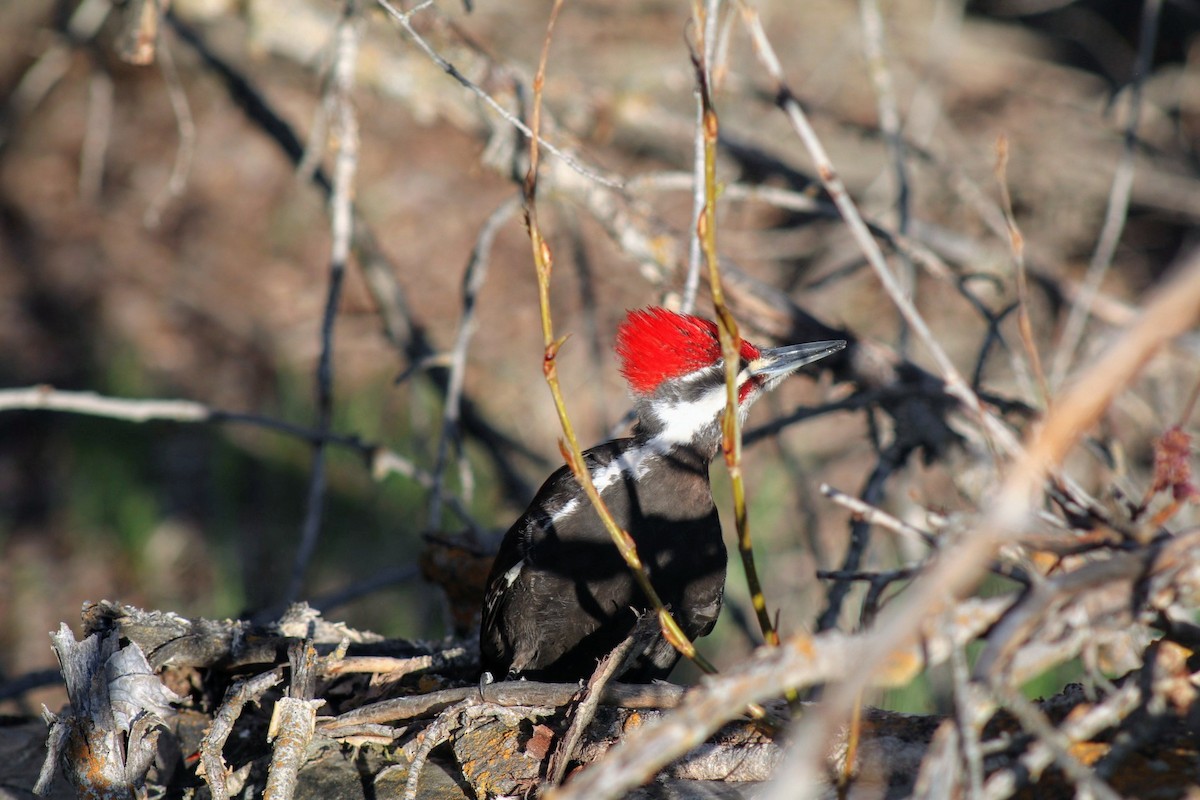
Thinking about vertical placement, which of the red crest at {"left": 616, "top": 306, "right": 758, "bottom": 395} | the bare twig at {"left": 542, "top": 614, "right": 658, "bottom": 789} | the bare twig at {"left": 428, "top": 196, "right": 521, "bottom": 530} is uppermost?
the bare twig at {"left": 428, "top": 196, "right": 521, "bottom": 530}

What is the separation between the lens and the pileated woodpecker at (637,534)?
8.99ft

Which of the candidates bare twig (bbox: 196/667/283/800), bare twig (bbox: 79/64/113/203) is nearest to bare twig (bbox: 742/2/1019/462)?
bare twig (bbox: 196/667/283/800)

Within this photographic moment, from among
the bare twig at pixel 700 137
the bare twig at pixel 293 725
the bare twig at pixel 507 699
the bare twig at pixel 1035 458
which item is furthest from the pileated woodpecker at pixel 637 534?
the bare twig at pixel 1035 458

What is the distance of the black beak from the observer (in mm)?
3082

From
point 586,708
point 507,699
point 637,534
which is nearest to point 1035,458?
point 586,708

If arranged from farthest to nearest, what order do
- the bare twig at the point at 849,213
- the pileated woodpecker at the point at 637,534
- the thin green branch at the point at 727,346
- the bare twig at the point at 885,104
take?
1. the bare twig at the point at 885,104
2. the pileated woodpecker at the point at 637,534
3. the bare twig at the point at 849,213
4. the thin green branch at the point at 727,346

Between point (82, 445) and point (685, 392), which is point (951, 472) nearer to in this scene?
point (685, 392)

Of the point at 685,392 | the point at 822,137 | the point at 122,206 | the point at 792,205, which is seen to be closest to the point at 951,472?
the point at 685,392

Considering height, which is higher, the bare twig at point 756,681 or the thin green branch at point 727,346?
the thin green branch at point 727,346

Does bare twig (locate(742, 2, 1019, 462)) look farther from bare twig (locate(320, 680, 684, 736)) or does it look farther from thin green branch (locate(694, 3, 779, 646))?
bare twig (locate(320, 680, 684, 736))

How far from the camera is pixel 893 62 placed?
287 inches

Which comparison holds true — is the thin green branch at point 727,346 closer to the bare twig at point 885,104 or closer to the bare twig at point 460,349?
the bare twig at point 460,349

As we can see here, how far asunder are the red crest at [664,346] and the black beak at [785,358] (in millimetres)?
58

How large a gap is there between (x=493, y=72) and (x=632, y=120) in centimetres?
107
